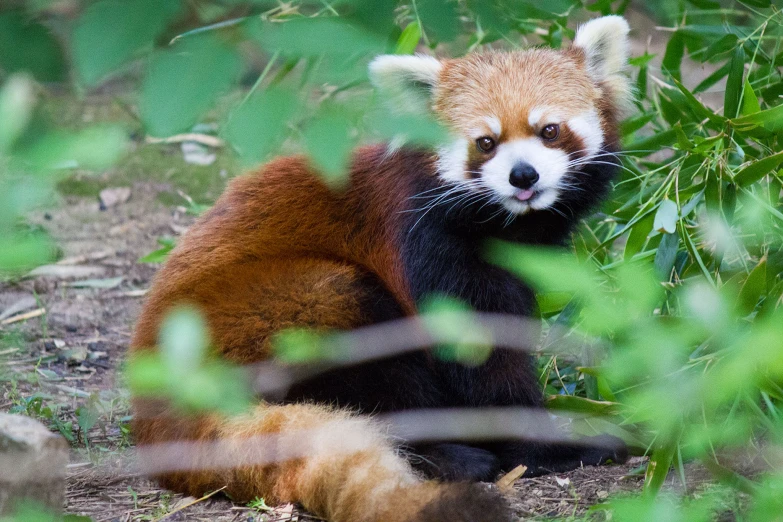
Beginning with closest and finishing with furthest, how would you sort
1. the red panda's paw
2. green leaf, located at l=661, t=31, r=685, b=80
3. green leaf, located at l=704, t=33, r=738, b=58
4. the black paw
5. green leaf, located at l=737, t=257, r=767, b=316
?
the red panda's paw < green leaf, located at l=737, t=257, r=767, b=316 < the black paw < green leaf, located at l=704, t=33, r=738, b=58 < green leaf, located at l=661, t=31, r=685, b=80

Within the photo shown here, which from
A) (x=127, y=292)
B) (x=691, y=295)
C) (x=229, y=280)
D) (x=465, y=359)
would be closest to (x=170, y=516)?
(x=229, y=280)

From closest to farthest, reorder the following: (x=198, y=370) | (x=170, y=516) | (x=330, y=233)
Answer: (x=198, y=370), (x=170, y=516), (x=330, y=233)

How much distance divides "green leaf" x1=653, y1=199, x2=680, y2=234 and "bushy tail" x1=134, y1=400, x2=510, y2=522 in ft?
3.34

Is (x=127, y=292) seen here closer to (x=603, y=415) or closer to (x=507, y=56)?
(x=507, y=56)

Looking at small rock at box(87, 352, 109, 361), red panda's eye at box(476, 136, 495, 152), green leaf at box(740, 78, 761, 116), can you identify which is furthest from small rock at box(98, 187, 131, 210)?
green leaf at box(740, 78, 761, 116)

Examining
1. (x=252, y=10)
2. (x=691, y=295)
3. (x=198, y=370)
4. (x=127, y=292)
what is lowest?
(x=127, y=292)

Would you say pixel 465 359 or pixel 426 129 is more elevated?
pixel 426 129

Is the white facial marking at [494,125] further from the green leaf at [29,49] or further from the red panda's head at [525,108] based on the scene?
the green leaf at [29,49]

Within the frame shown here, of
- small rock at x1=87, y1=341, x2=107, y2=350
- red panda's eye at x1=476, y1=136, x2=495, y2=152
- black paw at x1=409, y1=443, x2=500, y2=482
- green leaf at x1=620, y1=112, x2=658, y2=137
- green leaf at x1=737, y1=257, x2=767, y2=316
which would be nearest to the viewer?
green leaf at x1=737, y1=257, x2=767, y2=316

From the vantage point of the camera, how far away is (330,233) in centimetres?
330

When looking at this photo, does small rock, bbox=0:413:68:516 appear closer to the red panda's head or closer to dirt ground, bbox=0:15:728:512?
dirt ground, bbox=0:15:728:512

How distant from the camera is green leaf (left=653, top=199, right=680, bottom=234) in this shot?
260cm

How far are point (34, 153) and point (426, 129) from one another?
20.1 inches

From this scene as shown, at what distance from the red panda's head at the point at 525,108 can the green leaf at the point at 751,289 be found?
104 cm
